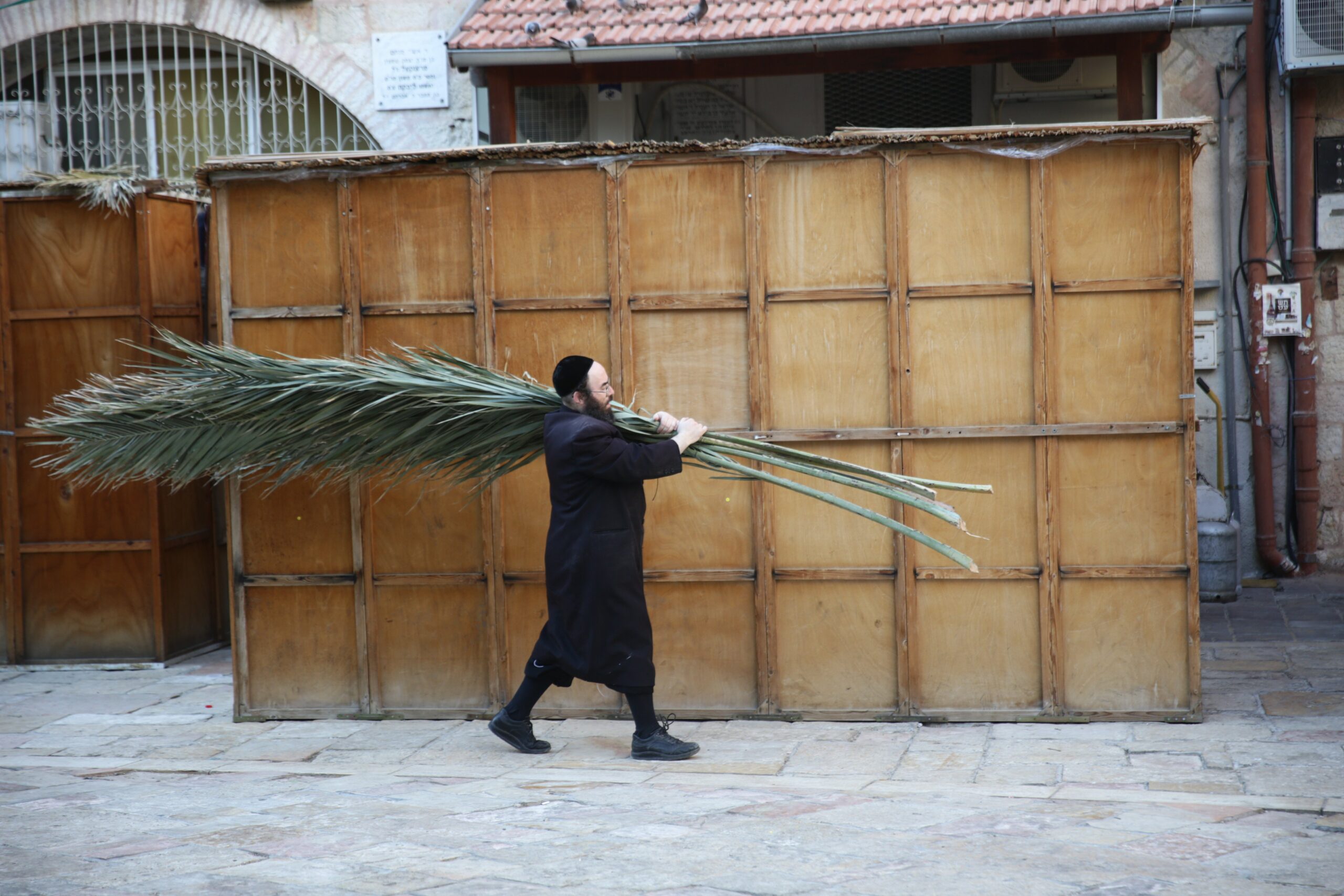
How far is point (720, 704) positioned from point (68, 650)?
13.0ft

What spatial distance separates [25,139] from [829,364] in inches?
290

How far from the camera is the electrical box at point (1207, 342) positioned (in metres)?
9.05

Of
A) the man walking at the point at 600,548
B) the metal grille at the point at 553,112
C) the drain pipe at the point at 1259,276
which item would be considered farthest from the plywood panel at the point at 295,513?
the drain pipe at the point at 1259,276

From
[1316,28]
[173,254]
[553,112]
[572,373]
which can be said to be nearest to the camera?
[572,373]

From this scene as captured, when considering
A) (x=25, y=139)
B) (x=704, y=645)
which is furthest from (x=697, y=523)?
(x=25, y=139)

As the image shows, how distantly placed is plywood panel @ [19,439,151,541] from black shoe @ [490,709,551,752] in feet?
10.0

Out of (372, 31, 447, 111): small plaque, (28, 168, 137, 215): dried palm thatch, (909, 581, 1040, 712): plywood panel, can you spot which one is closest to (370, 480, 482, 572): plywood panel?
(909, 581, 1040, 712): plywood panel

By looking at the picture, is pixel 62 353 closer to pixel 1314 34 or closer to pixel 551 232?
pixel 551 232

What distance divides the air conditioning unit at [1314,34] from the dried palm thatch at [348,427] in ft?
16.1

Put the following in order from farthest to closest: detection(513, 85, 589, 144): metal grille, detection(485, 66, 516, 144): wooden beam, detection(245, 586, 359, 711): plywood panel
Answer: detection(513, 85, 589, 144): metal grille → detection(485, 66, 516, 144): wooden beam → detection(245, 586, 359, 711): plywood panel

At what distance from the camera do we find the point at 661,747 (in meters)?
5.26

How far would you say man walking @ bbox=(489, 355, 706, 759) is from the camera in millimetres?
5117

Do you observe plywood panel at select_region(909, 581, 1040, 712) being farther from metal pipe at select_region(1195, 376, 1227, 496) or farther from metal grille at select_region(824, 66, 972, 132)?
metal grille at select_region(824, 66, 972, 132)

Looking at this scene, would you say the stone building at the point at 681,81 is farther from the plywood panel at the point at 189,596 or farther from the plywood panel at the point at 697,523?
the plywood panel at the point at 697,523
